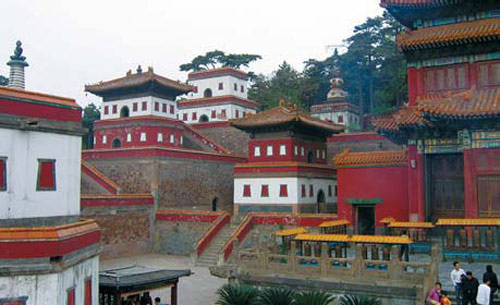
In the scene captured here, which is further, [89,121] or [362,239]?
[89,121]

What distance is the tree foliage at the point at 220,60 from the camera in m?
58.4

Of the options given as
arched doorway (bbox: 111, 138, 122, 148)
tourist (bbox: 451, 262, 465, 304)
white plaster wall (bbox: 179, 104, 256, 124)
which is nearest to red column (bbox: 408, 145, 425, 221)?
tourist (bbox: 451, 262, 465, 304)

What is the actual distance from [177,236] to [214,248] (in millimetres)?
3788

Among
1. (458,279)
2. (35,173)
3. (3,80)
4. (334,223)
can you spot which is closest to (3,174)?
(35,173)

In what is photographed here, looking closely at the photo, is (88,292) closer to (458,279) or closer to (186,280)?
(458,279)

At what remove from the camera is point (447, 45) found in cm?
2047

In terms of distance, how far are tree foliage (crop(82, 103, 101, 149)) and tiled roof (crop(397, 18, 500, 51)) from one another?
39648 millimetres

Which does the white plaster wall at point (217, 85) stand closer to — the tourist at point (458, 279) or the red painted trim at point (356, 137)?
the red painted trim at point (356, 137)

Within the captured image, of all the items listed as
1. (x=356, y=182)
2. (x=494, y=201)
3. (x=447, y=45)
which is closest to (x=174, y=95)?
(x=356, y=182)

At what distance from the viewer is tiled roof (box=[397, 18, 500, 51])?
19.5m

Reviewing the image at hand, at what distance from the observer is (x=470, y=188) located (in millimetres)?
18844

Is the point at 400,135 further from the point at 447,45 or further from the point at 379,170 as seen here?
the point at 447,45

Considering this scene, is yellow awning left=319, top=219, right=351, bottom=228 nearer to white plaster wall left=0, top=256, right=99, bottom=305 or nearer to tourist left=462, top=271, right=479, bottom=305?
tourist left=462, top=271, right=479, bottom=305

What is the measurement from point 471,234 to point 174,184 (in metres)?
20.0
